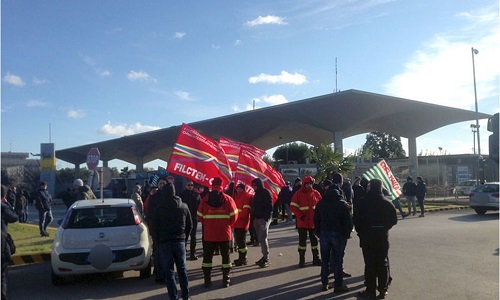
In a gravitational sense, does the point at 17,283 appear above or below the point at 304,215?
below

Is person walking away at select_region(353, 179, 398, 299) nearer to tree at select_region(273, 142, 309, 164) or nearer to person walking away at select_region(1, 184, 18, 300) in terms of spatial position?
person walking away at select_region(1, 184, 18, 300)

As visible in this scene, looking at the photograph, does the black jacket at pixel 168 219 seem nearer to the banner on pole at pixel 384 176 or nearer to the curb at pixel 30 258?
the curb at pixel 30 258

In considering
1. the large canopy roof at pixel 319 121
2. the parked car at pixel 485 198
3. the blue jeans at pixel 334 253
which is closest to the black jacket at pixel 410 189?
the parked car at pixel 485 198

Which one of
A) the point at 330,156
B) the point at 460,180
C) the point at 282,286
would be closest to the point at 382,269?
the point at 282,286

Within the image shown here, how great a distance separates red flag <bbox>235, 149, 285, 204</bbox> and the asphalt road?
1.71 metres

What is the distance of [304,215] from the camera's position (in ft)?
31.9

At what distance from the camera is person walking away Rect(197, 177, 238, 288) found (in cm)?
816

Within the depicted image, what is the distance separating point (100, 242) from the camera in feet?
27.6

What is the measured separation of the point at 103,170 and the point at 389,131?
Answer: 124 ft

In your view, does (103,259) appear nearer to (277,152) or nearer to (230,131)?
(230,131)

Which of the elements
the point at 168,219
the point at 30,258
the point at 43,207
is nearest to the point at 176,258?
the point at 168,219

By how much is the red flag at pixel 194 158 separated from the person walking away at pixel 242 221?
0.73 meters

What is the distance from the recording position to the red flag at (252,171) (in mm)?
12242

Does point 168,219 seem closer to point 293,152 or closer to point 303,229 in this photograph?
point 303,229
